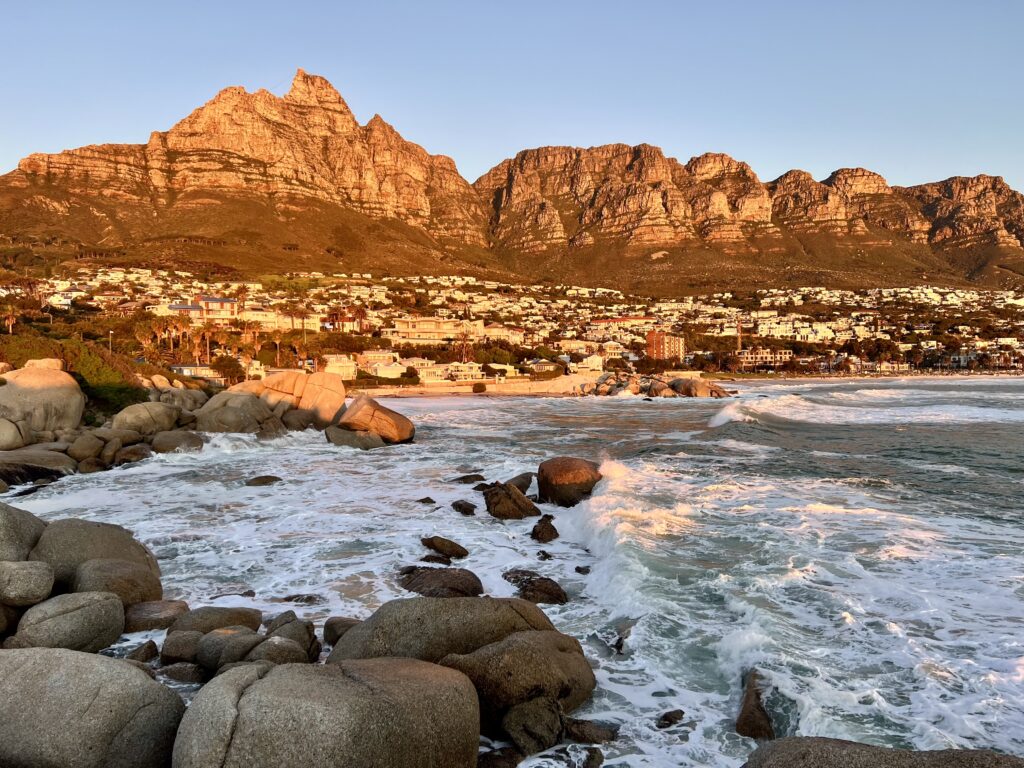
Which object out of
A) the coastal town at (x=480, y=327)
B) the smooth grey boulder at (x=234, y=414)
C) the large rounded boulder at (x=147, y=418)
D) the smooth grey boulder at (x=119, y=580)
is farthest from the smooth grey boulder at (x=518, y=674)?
the coastal town at (x=480, y=327)

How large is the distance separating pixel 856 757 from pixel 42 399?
35.8 m

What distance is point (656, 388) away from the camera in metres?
84.3

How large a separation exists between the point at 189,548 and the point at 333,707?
40.7ft

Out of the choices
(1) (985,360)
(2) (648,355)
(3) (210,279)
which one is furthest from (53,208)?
(1) (985,360)

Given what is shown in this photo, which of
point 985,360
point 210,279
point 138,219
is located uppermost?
point 138,219

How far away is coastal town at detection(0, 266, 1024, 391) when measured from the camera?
9050 cm

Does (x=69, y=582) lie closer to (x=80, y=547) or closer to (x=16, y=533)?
(x=80, y=547)

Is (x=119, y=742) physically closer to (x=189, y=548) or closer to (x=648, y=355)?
(x=189, y=548)

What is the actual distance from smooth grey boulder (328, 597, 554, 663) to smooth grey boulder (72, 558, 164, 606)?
4.75m

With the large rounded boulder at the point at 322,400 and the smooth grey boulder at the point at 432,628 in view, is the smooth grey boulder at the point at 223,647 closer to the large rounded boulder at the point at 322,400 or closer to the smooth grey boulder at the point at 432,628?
the smooth grey boulder at the point at 432,628

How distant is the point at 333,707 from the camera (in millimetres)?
5746

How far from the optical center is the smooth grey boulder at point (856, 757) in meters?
4.75

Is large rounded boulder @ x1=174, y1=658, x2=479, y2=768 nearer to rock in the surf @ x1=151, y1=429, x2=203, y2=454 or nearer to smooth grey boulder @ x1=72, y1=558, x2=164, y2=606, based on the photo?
smooth grey boulder @ x1=72, y1=558, x2=164, y2=606

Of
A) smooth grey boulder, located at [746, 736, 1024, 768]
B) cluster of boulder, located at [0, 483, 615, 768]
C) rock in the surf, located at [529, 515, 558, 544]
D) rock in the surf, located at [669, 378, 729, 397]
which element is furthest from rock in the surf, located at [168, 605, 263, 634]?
rock in the surf, located at [669, 378, 729, 397]
